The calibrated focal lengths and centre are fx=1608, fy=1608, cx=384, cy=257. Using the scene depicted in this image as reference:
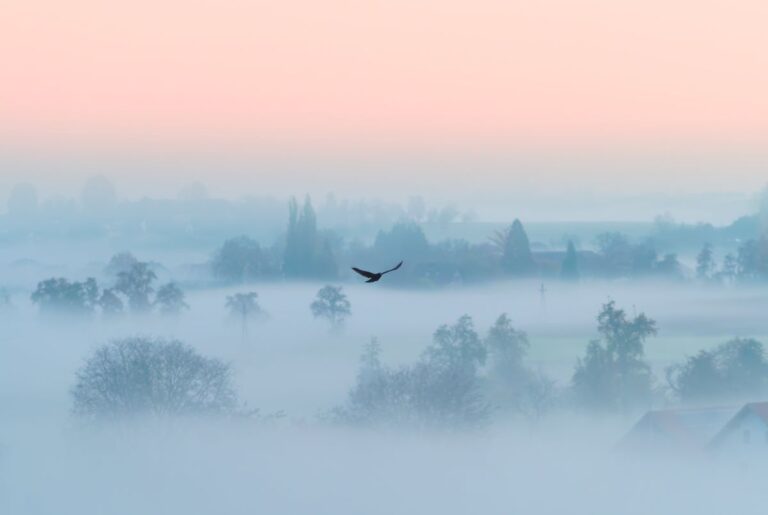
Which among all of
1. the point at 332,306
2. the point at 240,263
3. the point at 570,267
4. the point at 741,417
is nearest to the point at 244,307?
the point at 240,263

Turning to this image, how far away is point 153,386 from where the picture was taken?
1704 inches

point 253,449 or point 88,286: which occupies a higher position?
point 88,286

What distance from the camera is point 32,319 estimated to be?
63.7 m

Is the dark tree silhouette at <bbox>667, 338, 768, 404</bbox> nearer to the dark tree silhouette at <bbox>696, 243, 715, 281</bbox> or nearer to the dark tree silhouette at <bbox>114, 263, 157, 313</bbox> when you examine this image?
the dark tree silhouette at <bbox>696, 243, 715, 281</bbox>

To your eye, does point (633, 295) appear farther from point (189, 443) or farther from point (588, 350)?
point (189, 443)

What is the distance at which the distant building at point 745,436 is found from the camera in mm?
41344

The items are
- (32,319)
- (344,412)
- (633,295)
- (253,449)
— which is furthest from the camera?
(633,295)

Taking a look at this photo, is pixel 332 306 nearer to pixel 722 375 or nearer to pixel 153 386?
pixel 722 375

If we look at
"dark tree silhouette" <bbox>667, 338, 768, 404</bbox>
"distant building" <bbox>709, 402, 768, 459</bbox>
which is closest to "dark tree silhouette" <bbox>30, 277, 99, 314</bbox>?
"dark tree silhouette" <bbox>667, 338, 768, 404</bbox>

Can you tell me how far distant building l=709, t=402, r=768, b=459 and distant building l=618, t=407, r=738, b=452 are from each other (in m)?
0.33

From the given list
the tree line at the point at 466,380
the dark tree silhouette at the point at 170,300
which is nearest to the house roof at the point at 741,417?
the tree line at the point at 466,380

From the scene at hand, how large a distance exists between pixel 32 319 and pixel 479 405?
77.0 feet

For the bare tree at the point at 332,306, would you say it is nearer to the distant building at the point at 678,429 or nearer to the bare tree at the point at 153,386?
the bare tree at the point at 153,386

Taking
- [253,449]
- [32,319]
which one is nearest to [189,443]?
[253,449]
